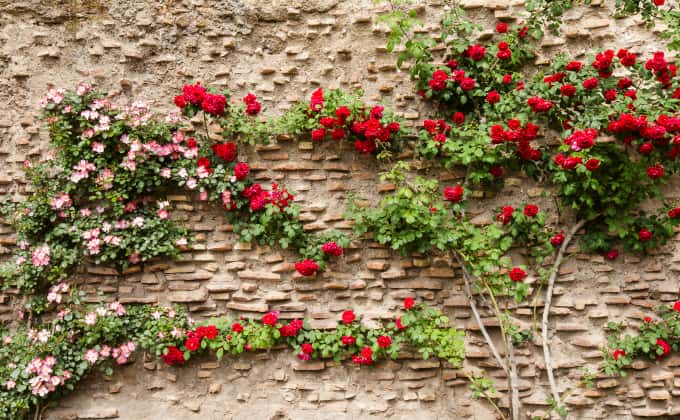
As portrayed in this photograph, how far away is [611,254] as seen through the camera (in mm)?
3084

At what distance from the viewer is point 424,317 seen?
3.04m

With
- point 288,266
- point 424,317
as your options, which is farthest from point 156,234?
point 424,317

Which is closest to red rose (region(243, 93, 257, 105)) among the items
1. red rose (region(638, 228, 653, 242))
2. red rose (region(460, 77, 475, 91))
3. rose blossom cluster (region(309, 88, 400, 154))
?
rose blossom cluster (region(309, 88, 400, 154))

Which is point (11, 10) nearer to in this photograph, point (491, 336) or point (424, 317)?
point (424, 317)

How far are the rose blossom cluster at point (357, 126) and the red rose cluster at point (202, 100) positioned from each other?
2.03 feet

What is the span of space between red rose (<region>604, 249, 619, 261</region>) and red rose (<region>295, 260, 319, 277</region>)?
77.9 inches

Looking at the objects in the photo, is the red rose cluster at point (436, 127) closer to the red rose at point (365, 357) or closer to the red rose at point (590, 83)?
the red rose at point (590, 83)

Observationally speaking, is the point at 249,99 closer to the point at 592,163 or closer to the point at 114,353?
the point at 114,353

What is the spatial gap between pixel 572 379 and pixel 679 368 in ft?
2.31

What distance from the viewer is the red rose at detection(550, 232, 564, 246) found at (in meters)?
3.09

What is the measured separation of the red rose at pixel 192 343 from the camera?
9.73ft

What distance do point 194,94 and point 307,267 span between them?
1.40 meters

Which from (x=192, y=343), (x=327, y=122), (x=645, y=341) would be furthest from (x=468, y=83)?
(x=192, y=343)

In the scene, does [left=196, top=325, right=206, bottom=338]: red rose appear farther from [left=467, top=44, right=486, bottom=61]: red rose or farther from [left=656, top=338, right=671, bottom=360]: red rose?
[left=656, top=338, right=671, bottom=360]: red rose
